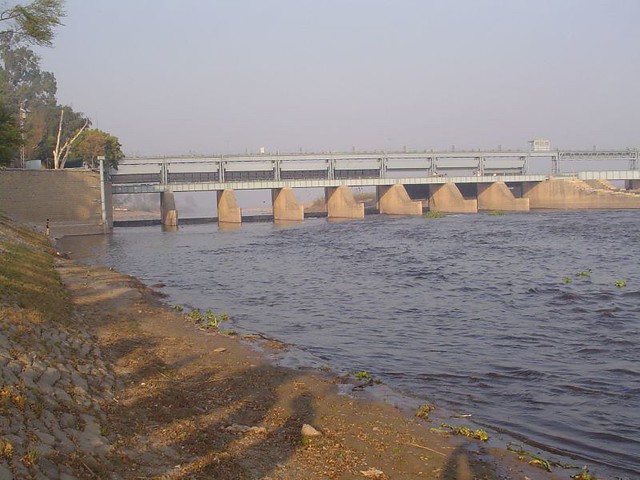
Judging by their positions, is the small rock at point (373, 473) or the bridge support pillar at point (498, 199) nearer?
the small rock at point (373, 473)

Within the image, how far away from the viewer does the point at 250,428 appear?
887 centimetres

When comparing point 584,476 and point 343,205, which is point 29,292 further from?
point 343,205

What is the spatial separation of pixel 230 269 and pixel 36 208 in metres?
29.7

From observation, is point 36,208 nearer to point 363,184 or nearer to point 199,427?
point 363,184

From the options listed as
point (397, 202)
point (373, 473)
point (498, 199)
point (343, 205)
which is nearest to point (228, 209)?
point (343, 205)

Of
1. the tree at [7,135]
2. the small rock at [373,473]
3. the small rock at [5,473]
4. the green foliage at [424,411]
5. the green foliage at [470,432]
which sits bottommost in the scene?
the green foliage at [424,411]

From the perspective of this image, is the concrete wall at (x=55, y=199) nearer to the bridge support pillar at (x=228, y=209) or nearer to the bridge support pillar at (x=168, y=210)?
the bridge support pillar at (x=168, y=210)

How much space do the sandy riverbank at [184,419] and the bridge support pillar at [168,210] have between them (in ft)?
204

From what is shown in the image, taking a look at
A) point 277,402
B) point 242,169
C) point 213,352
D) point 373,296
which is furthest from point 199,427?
point 242,169

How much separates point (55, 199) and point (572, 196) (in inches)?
2697

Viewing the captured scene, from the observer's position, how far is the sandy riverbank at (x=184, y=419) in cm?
707

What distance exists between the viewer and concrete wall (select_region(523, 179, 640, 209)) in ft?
264

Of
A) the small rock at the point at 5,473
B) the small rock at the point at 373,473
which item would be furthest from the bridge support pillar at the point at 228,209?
the small rock at the point at 5,473

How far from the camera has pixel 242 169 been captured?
3361 inches
